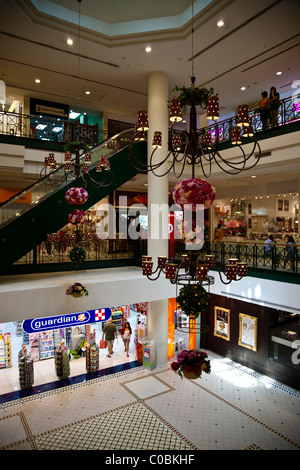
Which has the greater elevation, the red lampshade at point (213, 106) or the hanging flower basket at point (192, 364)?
the red lampshade at point (213, 106)

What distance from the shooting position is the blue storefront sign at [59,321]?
6.92 metres

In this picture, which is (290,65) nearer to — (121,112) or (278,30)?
(278,30)

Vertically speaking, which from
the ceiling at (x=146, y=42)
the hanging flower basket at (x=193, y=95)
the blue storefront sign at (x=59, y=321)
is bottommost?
the blue storefront sign at (x=59, y=321)

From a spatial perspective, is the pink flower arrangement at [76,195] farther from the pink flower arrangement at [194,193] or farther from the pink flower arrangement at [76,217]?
the pink flower arrangement at [194,193]

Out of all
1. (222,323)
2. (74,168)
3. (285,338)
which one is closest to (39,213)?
(74,168)

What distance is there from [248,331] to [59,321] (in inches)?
231

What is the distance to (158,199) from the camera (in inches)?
356

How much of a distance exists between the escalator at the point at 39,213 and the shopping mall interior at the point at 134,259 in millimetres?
33

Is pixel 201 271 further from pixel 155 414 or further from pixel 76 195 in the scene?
pixel 155 414

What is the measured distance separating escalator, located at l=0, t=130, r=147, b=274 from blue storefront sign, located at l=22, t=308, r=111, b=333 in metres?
1.45

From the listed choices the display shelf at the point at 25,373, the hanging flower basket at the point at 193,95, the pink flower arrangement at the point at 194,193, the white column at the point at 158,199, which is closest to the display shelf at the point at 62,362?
the display shelf at the point at 25,373

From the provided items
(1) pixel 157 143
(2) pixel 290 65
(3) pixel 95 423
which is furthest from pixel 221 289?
(2) pixel 290 65

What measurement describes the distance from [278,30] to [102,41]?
4.56 m

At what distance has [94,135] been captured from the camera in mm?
11938
